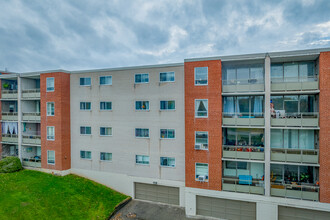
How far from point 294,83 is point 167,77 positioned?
10353 millimetres

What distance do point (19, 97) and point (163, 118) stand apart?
17.9 meters

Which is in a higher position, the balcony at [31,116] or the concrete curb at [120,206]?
the balcony at [31,116]

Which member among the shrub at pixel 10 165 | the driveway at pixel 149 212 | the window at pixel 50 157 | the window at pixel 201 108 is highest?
the window at pixel 201 108

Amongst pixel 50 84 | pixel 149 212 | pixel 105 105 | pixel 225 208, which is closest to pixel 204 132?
pixel 225 208

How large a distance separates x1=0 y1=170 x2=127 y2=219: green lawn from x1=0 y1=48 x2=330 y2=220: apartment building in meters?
1.41

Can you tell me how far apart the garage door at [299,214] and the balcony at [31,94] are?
87.0 feet

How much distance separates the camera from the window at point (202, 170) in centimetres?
1689

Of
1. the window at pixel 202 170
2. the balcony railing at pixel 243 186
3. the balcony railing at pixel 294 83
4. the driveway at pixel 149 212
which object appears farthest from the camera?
the driveway at pixel 149 212

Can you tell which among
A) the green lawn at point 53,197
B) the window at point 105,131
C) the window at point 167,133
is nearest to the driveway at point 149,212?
the green lawn at point 53,197

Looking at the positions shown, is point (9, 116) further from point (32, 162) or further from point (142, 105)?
point (142, 105)

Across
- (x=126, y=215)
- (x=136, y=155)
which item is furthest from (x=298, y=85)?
(x=126, y=215)

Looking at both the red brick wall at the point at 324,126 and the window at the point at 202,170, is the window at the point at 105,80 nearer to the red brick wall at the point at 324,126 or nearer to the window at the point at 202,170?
the window at the point at 202,170

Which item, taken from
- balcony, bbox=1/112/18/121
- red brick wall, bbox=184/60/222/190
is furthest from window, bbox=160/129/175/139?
balcony, bbox=1/112/18/121

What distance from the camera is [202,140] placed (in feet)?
55.6
